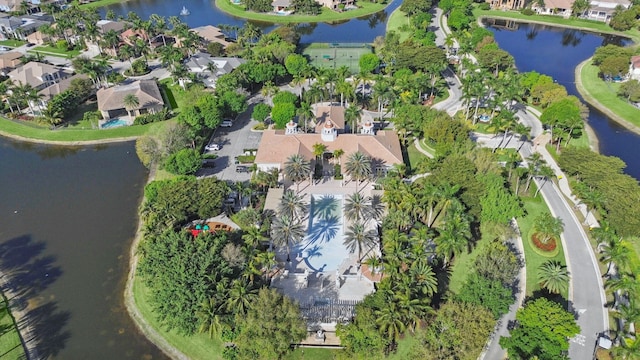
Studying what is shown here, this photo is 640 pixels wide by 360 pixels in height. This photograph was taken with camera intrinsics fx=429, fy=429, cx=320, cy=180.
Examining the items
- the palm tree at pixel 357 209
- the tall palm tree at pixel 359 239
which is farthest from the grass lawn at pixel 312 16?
the tall palm tree at pixel 359 239

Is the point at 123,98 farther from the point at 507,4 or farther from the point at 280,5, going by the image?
the point at 507,4

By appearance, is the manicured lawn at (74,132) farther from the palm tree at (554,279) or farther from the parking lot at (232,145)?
the palm tree at (554,279)

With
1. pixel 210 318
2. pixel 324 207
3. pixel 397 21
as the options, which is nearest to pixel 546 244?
pixel 324 207

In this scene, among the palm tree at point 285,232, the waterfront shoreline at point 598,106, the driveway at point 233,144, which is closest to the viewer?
the palm tree at point 285,232

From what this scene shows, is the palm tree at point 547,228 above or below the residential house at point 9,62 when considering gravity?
below

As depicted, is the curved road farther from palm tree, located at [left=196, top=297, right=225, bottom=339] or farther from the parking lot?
the parking lot

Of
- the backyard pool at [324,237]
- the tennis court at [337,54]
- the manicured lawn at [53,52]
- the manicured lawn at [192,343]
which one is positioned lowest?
the manicured lawn at [192,343]

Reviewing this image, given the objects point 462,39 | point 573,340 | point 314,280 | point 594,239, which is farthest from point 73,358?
point 462,39

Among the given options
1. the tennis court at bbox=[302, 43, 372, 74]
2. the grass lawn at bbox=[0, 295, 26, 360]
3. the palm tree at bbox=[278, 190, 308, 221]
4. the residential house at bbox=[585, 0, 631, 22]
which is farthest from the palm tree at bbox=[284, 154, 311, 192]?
the residential house at bbox=[585, 0, 631, 22]
